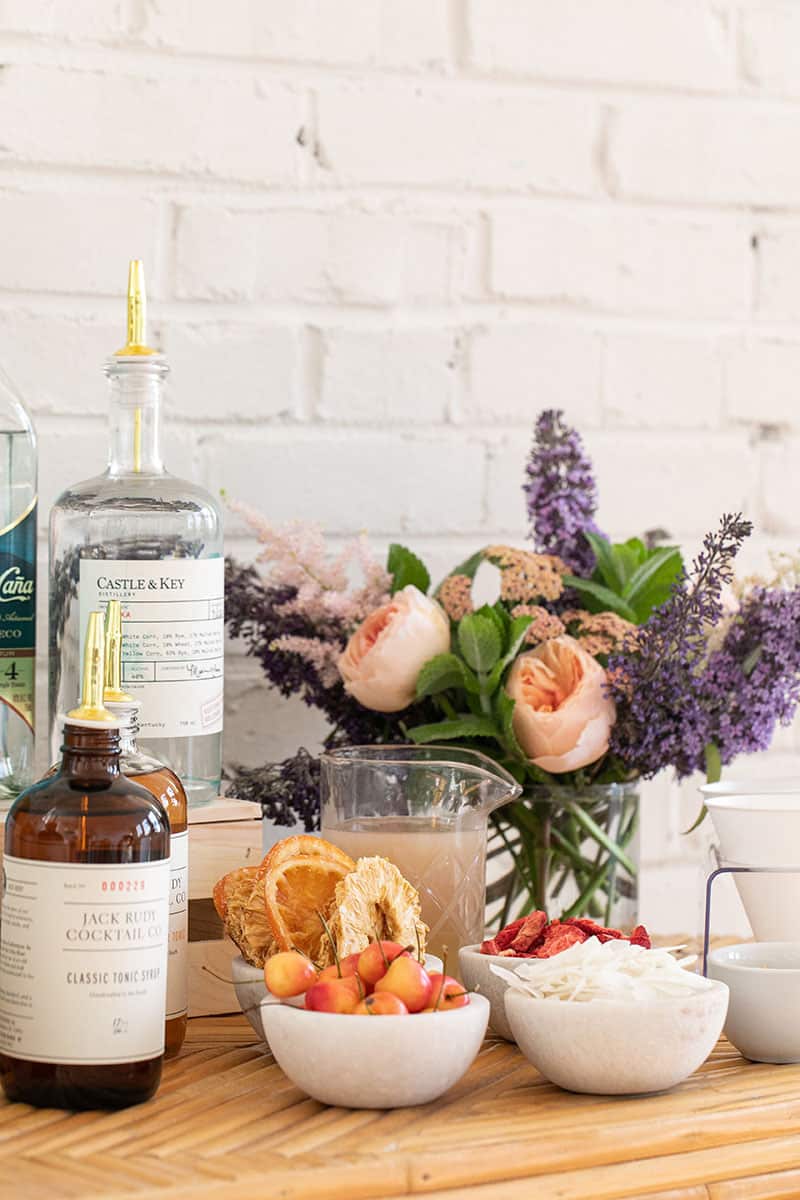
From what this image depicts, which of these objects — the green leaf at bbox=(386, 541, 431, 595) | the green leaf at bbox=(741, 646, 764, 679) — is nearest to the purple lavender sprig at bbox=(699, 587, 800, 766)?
the green leaf at bbox=(741, 646, 764, 679)

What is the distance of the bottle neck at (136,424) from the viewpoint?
90 centimetres

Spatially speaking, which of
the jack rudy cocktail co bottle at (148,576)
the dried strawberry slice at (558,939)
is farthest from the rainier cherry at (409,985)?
the jack rudy cocktail co bottle at (148,576)

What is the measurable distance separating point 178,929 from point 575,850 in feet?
1.04

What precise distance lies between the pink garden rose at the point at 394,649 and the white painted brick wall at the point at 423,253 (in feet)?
0.63

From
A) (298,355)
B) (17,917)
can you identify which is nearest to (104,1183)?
(17,917)

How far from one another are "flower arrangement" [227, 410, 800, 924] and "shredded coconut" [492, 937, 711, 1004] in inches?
7.9

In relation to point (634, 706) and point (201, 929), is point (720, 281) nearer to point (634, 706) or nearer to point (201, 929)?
point (634, 706)

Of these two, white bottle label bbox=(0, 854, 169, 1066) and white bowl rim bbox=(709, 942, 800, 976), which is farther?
white bowl rim bbox=(709, 942, 800, 976)

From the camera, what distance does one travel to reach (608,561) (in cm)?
102

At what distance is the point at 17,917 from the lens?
714 millimetres

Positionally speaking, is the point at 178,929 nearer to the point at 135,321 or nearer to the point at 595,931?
the point at 595,931

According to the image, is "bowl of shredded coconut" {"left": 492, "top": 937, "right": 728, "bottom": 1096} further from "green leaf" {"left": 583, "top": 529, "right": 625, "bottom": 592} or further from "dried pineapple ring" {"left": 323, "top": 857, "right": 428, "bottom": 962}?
"green leaf" {"left": 583, "top": 529, "right": 625, "bottom": 592}

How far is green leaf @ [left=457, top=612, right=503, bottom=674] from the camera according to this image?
38.2 inches

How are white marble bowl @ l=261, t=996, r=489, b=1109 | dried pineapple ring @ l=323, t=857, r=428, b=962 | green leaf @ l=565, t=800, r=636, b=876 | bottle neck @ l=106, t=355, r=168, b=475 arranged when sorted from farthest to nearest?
green leaf @ l=565, t=800, r=636, b=876
bottle neck @ l=106, t=355, r=168, b=475
dried pineapple ring @ l=323, t=857, r=428, b=962
white marble bowl @ l=261, t=996, r=489, b=1109
